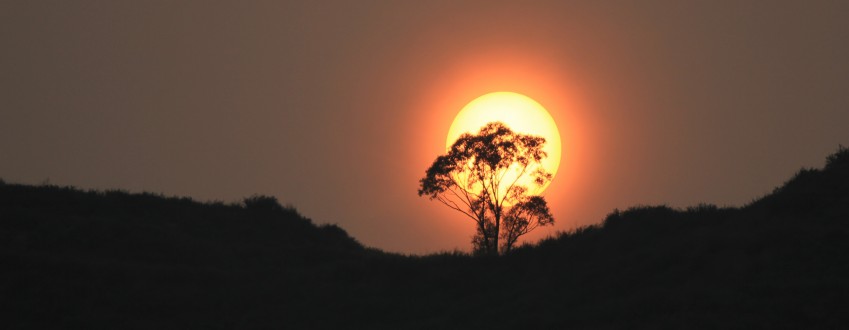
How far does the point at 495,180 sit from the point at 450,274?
3179 cm

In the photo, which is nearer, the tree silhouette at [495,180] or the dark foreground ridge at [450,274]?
the dark foreground ridge at [450,274]

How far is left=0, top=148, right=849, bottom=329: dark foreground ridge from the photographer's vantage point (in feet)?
110

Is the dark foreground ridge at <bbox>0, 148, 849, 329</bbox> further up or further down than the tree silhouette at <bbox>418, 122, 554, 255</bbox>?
further down

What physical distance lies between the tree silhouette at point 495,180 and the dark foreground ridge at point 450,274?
2079 cm

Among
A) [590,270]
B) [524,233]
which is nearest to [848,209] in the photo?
[590,270]

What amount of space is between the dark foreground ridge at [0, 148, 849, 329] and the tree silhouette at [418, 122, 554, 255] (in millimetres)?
20790

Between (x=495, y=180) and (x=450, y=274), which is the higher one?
(x=495, y=180)

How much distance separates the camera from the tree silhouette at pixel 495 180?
77000 millimetres

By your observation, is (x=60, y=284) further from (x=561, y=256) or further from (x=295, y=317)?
(x=561, y=256)

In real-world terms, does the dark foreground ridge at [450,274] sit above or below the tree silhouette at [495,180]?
below

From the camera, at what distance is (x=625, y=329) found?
1261 inches

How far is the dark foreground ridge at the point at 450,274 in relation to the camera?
1321 inches

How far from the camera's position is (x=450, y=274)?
47.8 meters

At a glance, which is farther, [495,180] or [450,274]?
[495,180]
